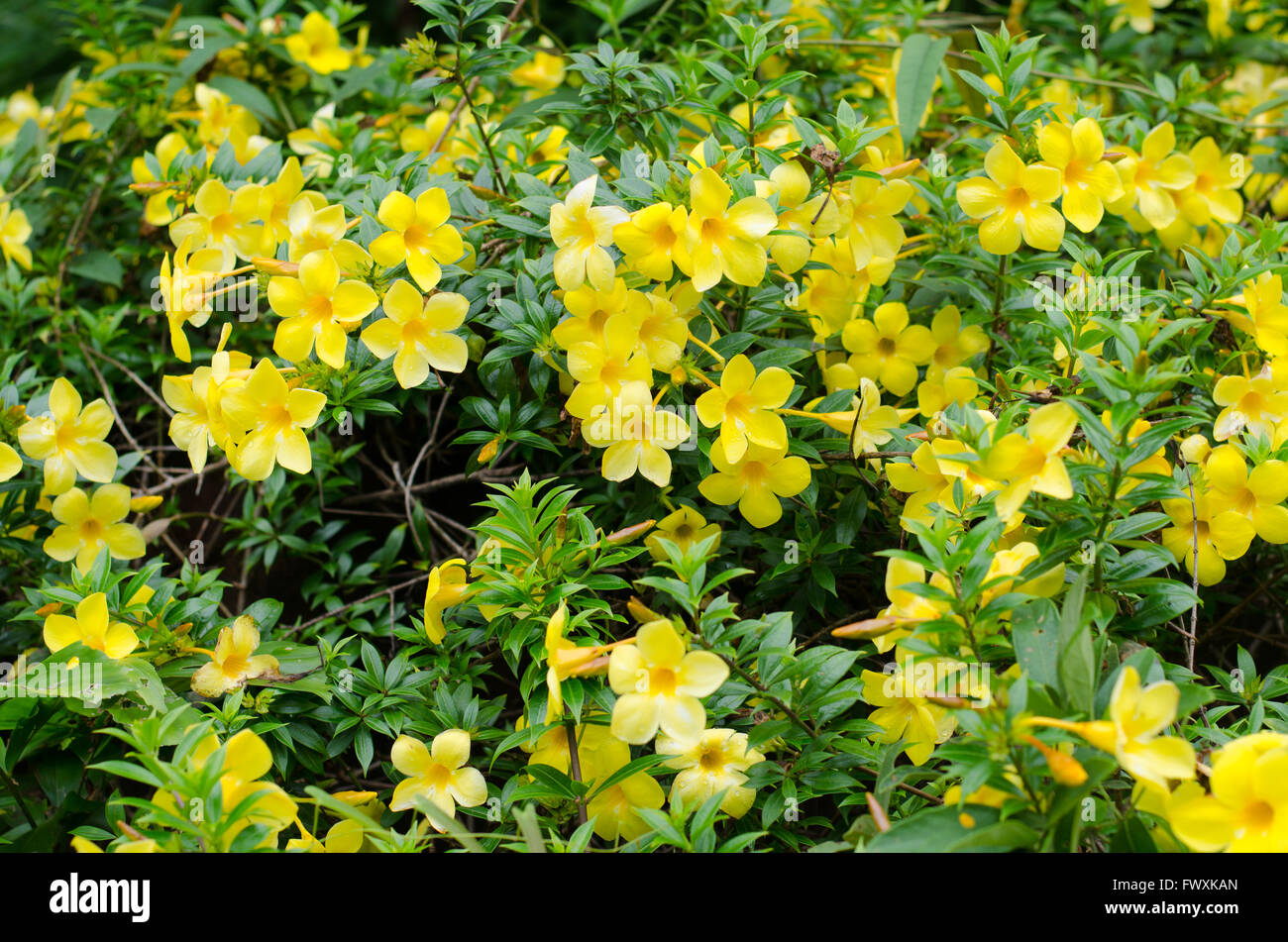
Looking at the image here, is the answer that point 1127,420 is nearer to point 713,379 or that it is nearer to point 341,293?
point 713,379

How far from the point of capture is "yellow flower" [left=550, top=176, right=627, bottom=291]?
1.32 metres

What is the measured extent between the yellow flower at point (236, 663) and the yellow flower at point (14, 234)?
1177 mm

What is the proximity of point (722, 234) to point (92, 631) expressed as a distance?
3.46ft

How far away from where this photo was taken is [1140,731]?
90 centimetres

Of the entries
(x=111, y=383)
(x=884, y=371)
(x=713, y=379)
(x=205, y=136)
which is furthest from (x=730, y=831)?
(x=205, y=136)

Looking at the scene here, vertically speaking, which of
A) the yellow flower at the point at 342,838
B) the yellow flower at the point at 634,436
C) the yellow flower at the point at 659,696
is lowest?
the yellow flower at the point at 342,838

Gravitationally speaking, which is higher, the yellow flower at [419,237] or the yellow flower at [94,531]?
the yellow flower at [419,237]

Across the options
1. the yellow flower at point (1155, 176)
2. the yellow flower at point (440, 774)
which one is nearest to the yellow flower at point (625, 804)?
the yellow flower at point (440, 774)

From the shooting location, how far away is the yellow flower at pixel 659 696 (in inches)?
41.4

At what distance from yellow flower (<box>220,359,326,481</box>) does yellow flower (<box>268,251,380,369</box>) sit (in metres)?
0.05

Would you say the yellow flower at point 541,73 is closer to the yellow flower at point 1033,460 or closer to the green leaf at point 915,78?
the green leaf at point 915,78

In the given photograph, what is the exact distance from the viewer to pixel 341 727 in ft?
4.41

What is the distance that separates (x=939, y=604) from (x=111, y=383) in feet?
6.18

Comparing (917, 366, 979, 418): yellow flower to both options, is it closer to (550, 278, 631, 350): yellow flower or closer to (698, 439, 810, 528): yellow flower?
(698, 439, 810, 528): yellow flower
